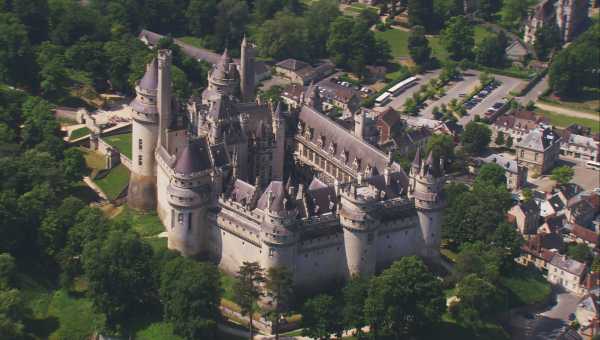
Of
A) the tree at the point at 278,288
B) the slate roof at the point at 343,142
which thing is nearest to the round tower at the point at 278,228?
the tree at the point at 278,288

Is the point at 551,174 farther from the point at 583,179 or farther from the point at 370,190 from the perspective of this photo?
the point at 370,190

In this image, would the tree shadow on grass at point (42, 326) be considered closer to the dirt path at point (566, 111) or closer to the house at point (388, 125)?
the house at point (388, 125)

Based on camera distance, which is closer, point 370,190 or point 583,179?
point 370,190

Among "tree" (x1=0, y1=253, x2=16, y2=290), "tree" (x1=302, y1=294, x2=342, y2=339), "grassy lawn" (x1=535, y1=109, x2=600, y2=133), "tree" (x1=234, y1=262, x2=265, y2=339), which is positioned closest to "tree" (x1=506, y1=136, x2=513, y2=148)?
"grassy lawn" (x1=535, y1=109, x2=600, y2=133)

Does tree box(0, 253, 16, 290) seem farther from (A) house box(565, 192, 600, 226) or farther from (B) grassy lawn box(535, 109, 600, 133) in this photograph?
(B) grassy lawn box(535, 109, 600, 133)

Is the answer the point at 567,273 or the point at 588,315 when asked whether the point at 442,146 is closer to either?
the point at 567,273

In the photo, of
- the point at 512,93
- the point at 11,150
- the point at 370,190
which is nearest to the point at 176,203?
the point at 370,190

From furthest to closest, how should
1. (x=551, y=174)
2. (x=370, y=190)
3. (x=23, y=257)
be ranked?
(x=551, y=174), (x=23, y=257), (x=370, y=190)
